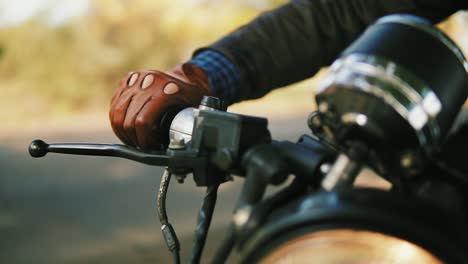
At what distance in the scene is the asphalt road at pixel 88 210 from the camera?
3010 millimetres

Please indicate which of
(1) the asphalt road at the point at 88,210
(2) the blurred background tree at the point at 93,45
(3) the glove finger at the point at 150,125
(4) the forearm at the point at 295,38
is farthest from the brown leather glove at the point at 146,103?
(2) the blurred background tree at the point at 93,45

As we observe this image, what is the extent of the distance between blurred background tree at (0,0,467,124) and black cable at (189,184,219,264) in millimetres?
5031

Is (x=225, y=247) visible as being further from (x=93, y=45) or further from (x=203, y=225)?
(x=93, y=45)

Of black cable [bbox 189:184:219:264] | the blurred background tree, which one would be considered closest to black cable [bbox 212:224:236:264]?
black cable [bbox 189:184:219:264]

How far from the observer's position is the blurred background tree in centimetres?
553

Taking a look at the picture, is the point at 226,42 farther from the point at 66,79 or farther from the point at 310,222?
the point at 66,79

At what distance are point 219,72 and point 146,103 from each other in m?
0.15

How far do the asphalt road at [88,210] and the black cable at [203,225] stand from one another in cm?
205

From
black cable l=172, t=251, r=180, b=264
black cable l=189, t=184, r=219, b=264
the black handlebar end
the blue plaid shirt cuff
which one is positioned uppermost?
the blue plaid shirt cuff

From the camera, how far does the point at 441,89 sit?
Answer: 0.37m

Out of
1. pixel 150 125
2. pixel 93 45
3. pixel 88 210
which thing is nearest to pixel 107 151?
pixel 150 125

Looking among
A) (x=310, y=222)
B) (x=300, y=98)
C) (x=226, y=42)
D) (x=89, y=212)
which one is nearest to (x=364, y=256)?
(x=310, y=222)

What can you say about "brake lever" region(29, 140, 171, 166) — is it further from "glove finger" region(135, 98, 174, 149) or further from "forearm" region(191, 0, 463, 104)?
"forearm" region(191, 0, 463, 104)

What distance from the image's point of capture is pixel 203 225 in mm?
487
